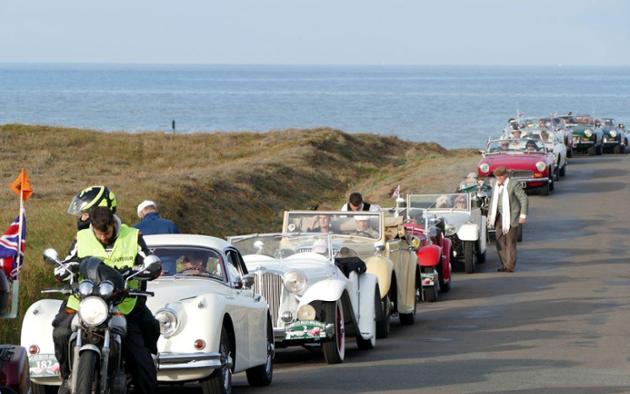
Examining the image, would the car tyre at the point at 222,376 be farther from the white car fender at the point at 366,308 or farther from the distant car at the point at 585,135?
the distant car at the point at 585,135

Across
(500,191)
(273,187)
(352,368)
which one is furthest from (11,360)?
(273,187)

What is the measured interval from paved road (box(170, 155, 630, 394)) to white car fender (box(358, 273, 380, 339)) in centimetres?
25

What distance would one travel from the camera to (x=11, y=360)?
A: 26.2 ft

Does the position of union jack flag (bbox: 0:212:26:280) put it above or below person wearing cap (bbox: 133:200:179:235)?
above

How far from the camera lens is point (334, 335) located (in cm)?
1420

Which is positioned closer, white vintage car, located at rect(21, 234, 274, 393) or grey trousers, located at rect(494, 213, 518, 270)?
white vintage car, located at rect(21, 234, 274, 393)

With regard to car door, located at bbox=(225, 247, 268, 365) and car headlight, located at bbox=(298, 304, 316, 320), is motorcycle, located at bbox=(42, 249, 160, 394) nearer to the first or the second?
car door, located at bbox=(225, 247, 268, 365)

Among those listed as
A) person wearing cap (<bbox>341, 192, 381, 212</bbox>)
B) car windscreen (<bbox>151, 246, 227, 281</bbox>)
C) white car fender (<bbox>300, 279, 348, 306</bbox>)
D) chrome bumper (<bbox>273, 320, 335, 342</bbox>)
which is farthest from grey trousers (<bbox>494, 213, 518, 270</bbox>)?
car windscreen (<bbox>151, 246, 227, 281</bbox>)

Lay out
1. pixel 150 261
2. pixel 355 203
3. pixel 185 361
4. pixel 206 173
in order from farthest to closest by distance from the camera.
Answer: pixel 206 173, pixel 355 203, pixel 185 361, pixel 150 261

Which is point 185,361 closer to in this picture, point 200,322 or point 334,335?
point 200,322

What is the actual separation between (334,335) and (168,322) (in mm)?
3444

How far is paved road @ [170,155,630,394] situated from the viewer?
12719 mm

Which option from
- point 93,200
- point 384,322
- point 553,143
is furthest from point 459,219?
point 553,143

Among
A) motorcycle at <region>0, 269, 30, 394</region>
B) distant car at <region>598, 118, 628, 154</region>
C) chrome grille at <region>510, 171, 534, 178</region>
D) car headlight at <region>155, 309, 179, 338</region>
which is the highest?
motorcycle at <region>0, 269, 30, 394</region>
